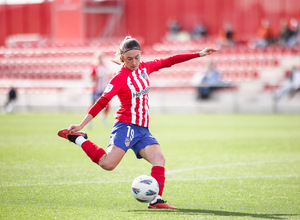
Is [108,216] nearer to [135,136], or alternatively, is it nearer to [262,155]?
[135,136]

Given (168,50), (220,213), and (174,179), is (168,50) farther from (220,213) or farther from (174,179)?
(220,213)

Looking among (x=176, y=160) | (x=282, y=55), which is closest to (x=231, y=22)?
(x=282, y=55)

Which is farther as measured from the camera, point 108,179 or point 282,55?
point 282,55

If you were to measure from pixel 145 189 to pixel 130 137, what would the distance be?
2.18 ft

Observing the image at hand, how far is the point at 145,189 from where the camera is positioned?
5629 mm

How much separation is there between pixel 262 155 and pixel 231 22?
23.1 m

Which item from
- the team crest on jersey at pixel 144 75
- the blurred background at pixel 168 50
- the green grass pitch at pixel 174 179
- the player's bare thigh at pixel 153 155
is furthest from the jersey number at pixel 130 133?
the blurred background at pixel 168 50

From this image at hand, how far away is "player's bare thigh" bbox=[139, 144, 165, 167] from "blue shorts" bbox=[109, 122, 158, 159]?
50 millimetres

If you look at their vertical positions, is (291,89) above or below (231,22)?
below

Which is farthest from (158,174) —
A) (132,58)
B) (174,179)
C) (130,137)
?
(174,179)

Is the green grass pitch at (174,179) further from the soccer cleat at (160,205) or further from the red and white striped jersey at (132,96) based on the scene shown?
the red and white striped jersey at (132,96)

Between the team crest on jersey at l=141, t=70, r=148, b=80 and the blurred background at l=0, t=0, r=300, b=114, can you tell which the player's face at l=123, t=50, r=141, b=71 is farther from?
the blurred background at l=0, t=0, r=300, b=114

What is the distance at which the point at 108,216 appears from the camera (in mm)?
5305

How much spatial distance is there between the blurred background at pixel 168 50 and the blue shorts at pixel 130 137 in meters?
15.9
